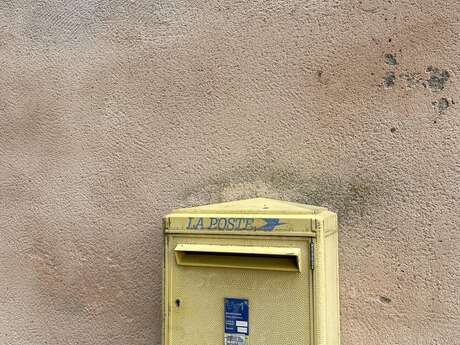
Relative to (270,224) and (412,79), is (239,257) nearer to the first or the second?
(270,224)

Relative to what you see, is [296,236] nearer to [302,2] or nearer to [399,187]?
[399,187]

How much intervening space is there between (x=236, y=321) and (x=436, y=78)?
1379 millimetres

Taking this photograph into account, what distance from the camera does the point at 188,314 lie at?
6.40ft

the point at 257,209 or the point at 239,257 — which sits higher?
the point at 257,209

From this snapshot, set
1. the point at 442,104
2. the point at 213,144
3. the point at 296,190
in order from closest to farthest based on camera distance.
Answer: the point at 442,104 → the point at 296,190 → the point at 213,144

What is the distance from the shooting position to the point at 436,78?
2150mm

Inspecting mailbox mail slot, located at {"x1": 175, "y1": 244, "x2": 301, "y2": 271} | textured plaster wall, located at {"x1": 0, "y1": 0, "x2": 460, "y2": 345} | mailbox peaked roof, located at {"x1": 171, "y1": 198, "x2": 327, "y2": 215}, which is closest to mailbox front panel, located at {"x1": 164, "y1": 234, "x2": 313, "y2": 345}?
mailbox mail slot, located at {"x1": 175, "y1": 244, "x2": 301, "y2": 271}

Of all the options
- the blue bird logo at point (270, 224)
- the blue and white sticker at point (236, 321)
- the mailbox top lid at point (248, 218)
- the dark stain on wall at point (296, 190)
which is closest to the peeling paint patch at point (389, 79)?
the dark stain on wall at point (296, 190)

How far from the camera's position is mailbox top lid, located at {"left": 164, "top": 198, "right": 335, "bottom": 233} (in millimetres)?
1818

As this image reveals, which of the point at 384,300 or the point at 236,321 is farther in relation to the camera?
the point at 384,300

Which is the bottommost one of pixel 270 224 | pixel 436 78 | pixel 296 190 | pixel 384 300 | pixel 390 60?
pixel 384 300

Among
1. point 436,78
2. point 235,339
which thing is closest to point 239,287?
point 235,339

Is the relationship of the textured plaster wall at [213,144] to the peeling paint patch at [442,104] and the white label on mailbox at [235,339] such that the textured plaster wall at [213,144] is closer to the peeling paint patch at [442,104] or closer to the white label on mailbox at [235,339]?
the peeling paint patch at [442,104]

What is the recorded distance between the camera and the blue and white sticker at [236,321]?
1.86 metres
